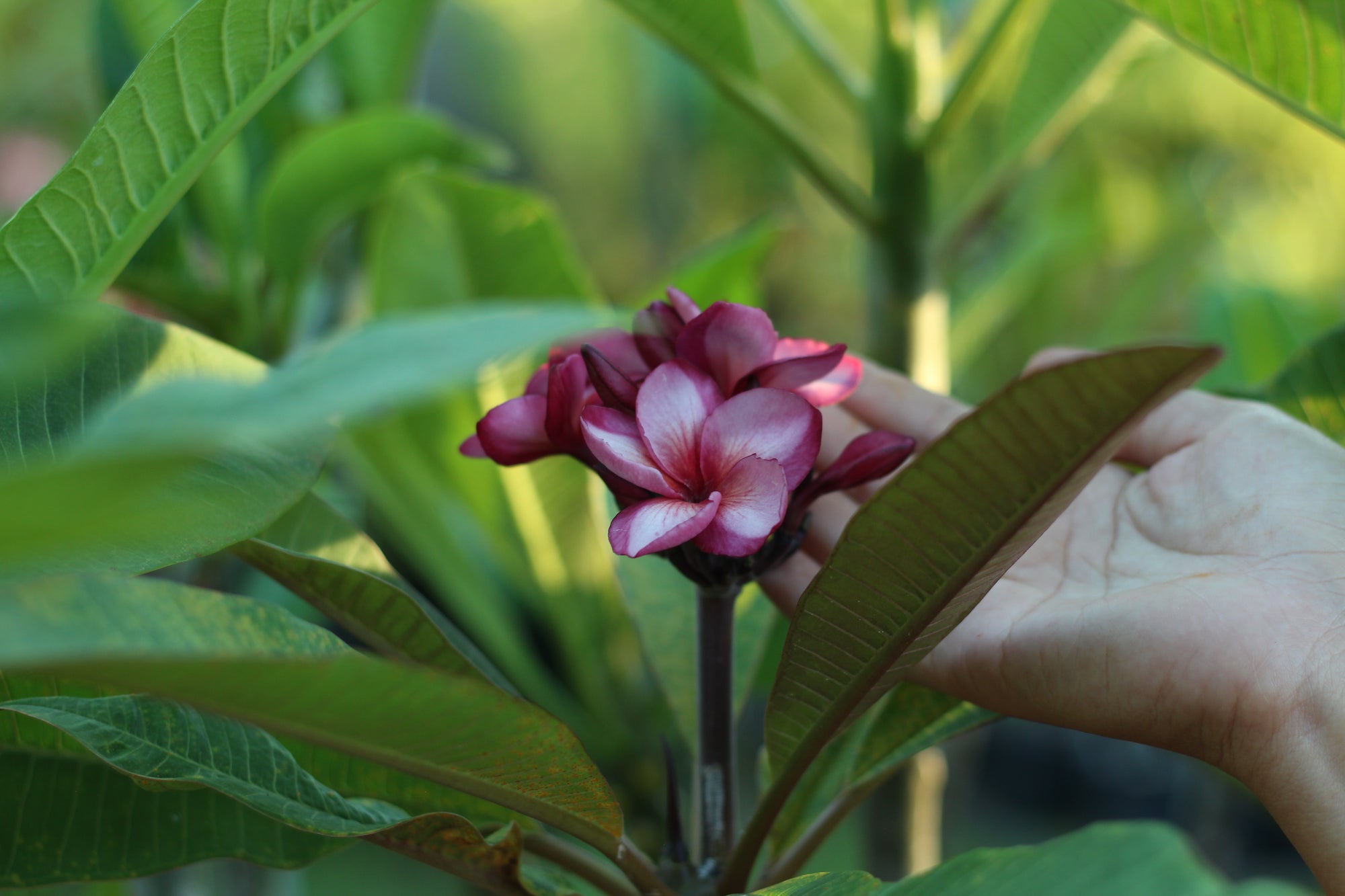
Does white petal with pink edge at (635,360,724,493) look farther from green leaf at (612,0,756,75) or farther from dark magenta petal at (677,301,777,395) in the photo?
green leaf at (612,0,756,75)

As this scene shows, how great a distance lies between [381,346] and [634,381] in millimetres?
228

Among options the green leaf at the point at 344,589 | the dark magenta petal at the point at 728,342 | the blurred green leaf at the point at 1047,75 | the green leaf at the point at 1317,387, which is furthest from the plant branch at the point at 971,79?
the green leaf at the point at 344,589

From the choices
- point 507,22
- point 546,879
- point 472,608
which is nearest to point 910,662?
point 546,879

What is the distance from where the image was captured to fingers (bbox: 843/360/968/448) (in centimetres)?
64

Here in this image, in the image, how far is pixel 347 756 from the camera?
501 mm

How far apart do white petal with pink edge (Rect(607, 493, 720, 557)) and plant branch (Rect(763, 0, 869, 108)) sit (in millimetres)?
522

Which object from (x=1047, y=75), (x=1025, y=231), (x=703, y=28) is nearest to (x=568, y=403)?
(x=703, y=28)

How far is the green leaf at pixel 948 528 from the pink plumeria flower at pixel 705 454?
4 centimetres

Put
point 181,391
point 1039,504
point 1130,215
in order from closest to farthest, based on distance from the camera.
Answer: point 181,391 → point 1039,504 → point 1130,215

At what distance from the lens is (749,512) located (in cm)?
38

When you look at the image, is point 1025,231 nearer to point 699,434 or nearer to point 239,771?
point 699,434

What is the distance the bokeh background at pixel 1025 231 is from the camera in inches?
39.0

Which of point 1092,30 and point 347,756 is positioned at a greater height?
point 1092,30

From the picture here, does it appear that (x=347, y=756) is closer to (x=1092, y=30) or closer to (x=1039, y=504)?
(x=1039, y=504)
